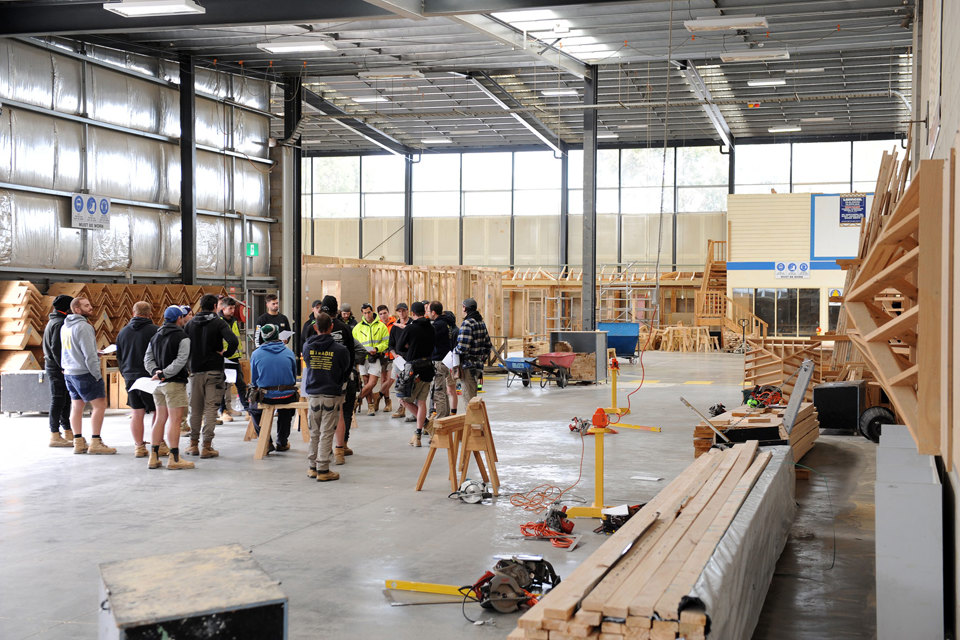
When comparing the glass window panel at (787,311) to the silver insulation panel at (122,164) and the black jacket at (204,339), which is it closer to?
the silver insulation panel at (122,164)

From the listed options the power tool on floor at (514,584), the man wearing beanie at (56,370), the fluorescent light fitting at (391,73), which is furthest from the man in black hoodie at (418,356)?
the fluorescent light fitting at (391,73)

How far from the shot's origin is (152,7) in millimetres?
14914

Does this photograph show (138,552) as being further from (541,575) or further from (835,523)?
(835,523)

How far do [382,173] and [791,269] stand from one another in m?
18.9

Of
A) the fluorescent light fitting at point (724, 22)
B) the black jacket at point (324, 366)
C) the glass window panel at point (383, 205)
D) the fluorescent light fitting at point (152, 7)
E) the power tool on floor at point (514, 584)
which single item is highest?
the fluorescent light fitting at point (724, 22)

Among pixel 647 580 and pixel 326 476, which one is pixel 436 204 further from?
pixel 647 580

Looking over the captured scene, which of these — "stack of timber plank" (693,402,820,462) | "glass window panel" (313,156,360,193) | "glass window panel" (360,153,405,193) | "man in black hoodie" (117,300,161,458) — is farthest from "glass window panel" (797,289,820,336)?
"man in black hoodie" (117,300,161,458)

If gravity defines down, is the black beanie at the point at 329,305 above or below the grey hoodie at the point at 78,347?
above

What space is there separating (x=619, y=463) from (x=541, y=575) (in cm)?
538

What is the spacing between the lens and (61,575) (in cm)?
679

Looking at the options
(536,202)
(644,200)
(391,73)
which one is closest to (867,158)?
(644,200)

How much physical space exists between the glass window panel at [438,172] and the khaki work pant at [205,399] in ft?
104

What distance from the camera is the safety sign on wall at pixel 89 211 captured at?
17719 millimetres

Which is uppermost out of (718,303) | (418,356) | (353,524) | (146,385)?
Result: (718,303)
